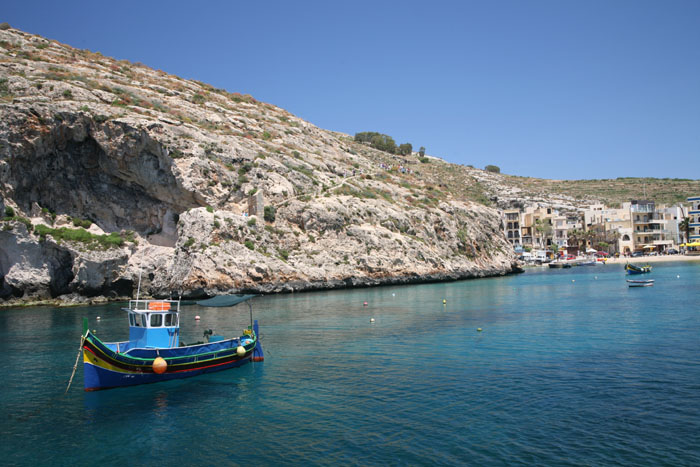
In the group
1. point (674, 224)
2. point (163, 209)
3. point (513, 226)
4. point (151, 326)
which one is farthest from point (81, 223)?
point (674, 224)

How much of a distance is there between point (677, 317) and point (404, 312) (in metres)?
17.9

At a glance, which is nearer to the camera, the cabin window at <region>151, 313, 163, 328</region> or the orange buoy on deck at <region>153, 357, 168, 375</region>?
the orange buoy on deck at <region>153, 357, 168, 375</region>

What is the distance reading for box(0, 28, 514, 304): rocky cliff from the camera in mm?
52531

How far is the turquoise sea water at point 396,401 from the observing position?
1241cm

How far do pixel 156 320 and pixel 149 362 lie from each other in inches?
95.9

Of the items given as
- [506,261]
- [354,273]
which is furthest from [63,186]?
[506,261]

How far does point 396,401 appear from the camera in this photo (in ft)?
53.0

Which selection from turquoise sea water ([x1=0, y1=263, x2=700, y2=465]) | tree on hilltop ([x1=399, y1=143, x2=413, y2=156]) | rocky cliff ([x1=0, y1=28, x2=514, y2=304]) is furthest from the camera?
tree on hilltop ([x1=399, y1=143, x2=413, y2=156])

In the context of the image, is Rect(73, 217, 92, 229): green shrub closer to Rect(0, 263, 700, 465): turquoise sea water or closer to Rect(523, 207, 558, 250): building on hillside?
Rect(0, 263, 700, 465): turquoise sea water

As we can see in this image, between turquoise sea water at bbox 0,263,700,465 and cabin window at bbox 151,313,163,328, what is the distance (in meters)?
2.67

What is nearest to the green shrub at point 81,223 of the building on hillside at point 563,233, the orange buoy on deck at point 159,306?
the orange buoy on deck at point 159,306

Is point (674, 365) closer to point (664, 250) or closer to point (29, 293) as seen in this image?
point (29, 293)

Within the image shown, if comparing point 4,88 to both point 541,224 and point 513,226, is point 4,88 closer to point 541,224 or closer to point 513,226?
point 513,226

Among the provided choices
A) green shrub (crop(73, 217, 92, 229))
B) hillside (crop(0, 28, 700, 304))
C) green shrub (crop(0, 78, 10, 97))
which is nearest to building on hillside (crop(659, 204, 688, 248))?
hillside (crop(0, 28, 700, 304))
